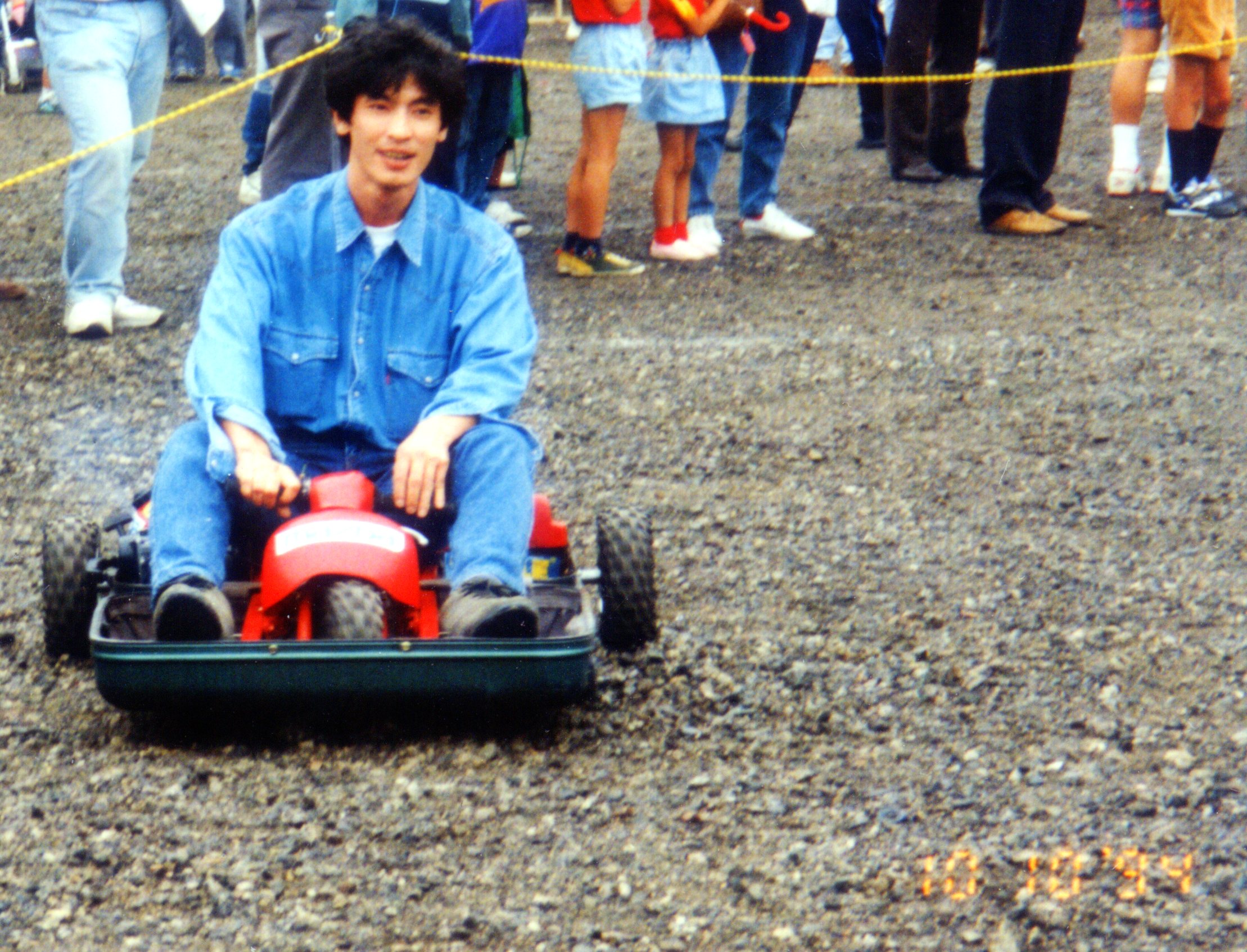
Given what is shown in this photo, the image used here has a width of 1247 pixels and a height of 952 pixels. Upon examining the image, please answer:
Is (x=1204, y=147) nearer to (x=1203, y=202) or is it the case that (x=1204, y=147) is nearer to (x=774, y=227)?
(x=1203, y=202)

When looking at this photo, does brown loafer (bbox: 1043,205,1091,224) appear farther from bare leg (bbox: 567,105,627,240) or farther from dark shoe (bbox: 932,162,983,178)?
bare leg (bbox: 567,105,627,240)

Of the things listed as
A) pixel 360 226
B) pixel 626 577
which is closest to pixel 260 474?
A: pixel 360 226

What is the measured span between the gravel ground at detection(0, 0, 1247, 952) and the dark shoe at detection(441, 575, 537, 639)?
0.74 ft

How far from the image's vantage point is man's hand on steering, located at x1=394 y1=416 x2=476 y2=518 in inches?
122

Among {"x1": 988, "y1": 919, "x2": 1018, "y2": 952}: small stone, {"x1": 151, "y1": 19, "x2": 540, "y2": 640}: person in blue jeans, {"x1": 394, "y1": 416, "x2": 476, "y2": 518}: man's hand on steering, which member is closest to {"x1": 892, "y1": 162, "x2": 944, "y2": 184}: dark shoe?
{"x1": 151, "y1": 19, "x2": 540, "y2": 640}: person in blue jeans

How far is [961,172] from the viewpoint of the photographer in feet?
28.6

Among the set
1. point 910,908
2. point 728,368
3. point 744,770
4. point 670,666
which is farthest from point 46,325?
point 910,908

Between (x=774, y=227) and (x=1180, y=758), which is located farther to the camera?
(x=774, y=227)

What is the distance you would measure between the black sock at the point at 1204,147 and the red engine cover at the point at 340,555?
5493 millimetres

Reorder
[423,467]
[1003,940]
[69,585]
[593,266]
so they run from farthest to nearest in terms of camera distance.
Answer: [593,266] → [69,585] → [423,467] → [1003,940]

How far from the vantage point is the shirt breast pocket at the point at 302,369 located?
333 cm

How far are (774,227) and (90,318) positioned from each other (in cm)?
292

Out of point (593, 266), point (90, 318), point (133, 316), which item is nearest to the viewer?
point (90, 318)
